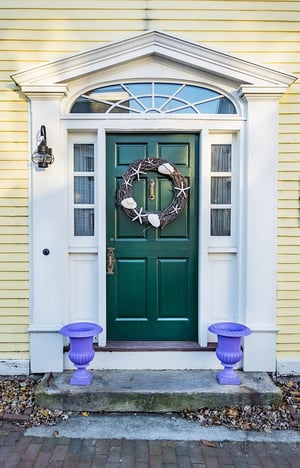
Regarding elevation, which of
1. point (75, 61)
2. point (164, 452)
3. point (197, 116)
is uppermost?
point (75, 61)

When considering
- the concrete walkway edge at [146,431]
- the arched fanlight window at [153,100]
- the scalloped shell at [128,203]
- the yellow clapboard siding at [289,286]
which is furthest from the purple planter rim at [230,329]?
the arched fanlight window at [153,100]

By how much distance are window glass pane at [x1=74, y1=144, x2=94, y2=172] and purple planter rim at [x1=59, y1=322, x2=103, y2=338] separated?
1.37m

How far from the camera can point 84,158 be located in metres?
3.71

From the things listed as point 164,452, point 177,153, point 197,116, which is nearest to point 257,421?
point 164,452

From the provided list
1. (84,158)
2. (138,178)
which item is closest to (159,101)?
(138,178)

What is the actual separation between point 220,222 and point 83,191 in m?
1.28

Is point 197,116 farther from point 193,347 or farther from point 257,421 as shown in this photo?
point 257,421

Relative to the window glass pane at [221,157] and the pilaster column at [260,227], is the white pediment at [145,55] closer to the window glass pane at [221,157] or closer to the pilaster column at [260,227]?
the pilaster column at [260,227]

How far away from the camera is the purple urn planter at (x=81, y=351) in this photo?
3.19 metres

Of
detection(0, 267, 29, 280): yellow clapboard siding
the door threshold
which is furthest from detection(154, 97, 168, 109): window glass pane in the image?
the door threshold

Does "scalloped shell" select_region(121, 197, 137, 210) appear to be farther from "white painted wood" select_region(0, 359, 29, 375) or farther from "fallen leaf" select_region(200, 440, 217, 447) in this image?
"fallen leaf" select_region(200, 440, 217, 447)

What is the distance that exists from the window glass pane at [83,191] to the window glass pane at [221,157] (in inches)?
45.1

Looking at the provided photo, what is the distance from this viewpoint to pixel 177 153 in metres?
3.69

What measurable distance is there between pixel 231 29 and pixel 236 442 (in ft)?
10.9
